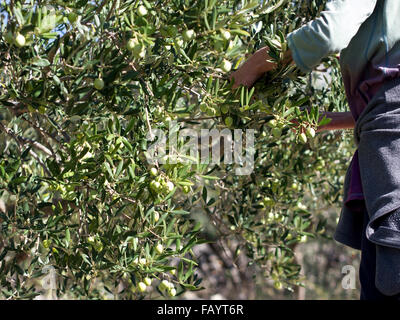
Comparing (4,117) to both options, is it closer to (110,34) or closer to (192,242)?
(110,34)

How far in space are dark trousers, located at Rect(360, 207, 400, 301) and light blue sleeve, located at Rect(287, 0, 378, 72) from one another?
0.52 m

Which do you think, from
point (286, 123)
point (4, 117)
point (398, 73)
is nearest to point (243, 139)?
point (286, 123)

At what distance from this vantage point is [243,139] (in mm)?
2311

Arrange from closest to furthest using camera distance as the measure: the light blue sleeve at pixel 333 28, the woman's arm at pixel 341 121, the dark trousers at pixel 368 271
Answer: the light blue sleeve at pixel 333 28
the dark trousers at pixel 368 271
the woman's arm at pixel 341 121

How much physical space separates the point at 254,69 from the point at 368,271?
725 millimetres

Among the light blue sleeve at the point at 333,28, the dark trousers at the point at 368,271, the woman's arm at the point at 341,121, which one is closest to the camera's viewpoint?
the light blue sleeve at the point at 333,28

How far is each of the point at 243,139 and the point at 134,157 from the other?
66 centimetres

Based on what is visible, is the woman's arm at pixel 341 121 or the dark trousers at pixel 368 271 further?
the woman's arm at pixel 341 121

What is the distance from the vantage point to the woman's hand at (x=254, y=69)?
1.76 metres

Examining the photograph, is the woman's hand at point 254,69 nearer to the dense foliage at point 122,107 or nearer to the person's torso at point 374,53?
the dense foliage at point 122,107

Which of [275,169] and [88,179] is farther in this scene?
[275,169]

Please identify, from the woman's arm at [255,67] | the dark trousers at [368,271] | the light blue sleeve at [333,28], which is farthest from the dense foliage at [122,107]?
the dark trousers at [368,271]

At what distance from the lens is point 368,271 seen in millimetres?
1644

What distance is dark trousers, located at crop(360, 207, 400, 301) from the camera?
5.31 ft
